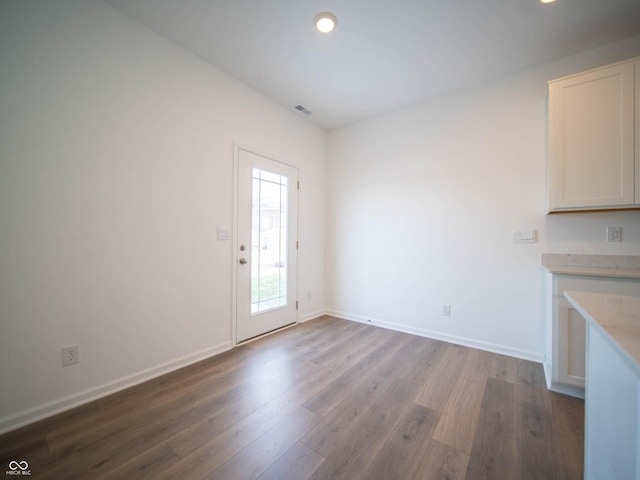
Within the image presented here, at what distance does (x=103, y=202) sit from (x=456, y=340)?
351 cm

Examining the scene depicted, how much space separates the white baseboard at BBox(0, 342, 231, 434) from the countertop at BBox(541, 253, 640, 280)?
3093 mm

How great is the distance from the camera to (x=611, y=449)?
75 cm

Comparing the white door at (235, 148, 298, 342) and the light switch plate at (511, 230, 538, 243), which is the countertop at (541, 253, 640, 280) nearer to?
the light switch plate at (511, 230, 538, 243)

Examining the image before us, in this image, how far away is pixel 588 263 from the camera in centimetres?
217

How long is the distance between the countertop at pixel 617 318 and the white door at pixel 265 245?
8.39 feet

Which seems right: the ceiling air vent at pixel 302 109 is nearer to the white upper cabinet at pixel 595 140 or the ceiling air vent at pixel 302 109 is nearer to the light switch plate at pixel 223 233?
the light switch plate at pixel 223 233

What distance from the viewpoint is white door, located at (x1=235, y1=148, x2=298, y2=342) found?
2.76 metres

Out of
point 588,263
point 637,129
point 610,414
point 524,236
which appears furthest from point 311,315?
point 637,129

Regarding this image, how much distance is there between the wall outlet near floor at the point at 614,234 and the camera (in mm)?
2080

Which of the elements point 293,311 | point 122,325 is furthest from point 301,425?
point 293,311

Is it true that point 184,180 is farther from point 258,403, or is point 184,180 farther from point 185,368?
point 258,403

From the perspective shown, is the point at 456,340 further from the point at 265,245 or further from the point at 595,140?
the point at 265,245

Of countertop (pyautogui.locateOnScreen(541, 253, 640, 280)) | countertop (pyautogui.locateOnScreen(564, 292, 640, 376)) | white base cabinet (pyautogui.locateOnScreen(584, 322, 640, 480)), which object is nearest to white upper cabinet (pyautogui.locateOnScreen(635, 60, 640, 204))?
countertop (pyautogui.locateOnScreen(541, 253, 640, 280))

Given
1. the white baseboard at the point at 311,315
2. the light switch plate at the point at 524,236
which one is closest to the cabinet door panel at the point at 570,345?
the light switch plate at the point at 524,236
